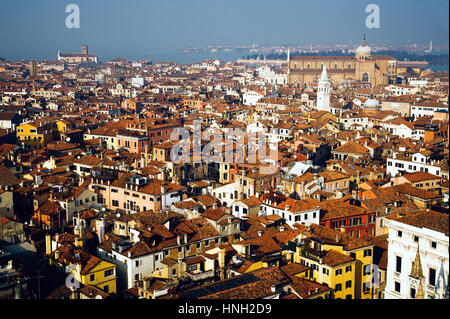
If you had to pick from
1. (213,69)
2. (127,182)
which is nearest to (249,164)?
(127,182)

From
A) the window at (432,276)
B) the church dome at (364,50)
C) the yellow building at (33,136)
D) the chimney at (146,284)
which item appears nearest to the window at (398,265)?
the window at (432,276)

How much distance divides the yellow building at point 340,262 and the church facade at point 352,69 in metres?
48.3

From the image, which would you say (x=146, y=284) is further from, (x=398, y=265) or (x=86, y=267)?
(x=398, y=265)

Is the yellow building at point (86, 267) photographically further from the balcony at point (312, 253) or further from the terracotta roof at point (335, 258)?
the terracotta roof at point (335, 258)

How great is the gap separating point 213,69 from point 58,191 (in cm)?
7856

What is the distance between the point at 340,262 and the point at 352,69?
53.4m

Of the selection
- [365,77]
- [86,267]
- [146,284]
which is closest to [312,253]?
[146,284]

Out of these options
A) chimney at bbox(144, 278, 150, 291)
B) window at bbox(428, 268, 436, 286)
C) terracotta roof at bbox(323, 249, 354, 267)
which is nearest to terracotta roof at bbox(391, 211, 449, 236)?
window at bbox(428, 268, 436, 286)

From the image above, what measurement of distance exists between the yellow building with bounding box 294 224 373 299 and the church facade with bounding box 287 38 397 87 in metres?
48.3

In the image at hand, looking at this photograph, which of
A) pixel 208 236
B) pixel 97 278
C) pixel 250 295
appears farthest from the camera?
pixel 208 236

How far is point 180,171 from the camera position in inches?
575
